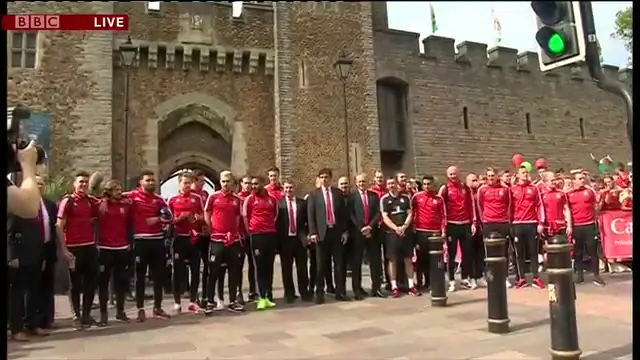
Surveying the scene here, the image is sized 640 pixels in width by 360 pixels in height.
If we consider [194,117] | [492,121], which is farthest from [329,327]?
[492,121]

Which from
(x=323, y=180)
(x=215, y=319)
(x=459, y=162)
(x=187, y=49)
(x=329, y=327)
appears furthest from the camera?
(x=459, y=162)

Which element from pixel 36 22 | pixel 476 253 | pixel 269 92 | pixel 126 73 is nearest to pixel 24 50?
pixel 126 73

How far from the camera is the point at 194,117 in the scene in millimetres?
19859

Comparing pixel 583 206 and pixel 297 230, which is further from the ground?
pixel 583 206

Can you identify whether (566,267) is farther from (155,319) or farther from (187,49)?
(187,49)

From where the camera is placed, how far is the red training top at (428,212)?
336 inches

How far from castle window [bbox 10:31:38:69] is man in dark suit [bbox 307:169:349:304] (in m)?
13.8

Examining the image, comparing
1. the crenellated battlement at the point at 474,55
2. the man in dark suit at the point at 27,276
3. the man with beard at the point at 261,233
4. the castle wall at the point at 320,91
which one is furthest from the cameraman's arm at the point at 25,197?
the crenellated battlement at the point at 474,55

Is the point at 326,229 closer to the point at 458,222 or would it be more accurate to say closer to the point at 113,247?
the point at 458,222

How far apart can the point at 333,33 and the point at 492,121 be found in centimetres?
836

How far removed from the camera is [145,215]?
23.5ft

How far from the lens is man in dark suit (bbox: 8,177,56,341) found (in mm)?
6211

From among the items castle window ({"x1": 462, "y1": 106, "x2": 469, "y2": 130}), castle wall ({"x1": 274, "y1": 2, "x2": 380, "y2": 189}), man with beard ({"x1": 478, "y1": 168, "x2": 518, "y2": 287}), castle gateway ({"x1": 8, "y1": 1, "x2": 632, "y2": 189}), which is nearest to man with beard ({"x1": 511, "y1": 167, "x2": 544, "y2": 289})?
man with beard ({"x1": 478, "y1": 168, "x2": 518, "y2": 287})

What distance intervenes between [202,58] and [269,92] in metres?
2.63
